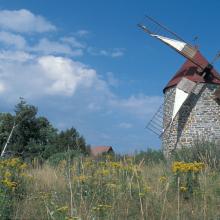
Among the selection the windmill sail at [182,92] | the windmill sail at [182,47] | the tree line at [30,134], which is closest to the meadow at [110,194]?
the windmill sail at [182,92]

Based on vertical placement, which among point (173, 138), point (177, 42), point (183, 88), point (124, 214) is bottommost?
point (124, 214)

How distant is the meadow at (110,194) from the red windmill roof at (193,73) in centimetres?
1548

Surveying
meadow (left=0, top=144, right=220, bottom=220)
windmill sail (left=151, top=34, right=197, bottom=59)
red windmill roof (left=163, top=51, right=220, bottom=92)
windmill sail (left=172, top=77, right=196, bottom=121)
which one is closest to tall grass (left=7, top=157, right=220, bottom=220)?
meadow (left=0, top=144, right=220, bottom=220)

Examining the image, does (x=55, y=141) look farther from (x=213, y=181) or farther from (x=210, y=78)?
(x=213, y=181)

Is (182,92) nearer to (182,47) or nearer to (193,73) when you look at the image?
(193,73)

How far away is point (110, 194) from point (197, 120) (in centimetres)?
1653

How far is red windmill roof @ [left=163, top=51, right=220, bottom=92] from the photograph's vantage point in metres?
22.9

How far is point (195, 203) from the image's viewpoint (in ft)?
19.2

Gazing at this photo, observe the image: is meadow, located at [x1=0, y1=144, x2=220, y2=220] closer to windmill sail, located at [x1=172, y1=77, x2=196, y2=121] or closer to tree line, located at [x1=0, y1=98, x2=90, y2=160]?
windmill sail, located at [x1=172, y1=77, x2=196, y2=121]

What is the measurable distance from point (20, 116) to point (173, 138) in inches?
459

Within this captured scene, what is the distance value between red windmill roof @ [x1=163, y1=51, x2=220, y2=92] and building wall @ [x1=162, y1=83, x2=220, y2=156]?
41cm

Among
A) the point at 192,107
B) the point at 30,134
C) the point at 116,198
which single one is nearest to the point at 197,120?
the point at 192,107

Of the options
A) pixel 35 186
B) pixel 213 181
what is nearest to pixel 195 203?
pixel 213 181

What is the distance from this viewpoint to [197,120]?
21.9 metres
